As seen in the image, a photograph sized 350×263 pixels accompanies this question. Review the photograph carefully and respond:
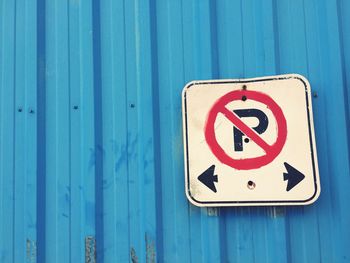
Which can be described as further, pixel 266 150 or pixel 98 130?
pixel 98 130

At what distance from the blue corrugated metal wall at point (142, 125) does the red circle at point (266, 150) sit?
0.09m

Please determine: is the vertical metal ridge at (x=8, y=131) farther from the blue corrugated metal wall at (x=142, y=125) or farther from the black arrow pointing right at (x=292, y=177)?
the black arrow pointing right at (x=292, y=177)

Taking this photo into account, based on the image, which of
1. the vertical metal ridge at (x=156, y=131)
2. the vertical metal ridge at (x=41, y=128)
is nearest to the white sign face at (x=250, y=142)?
the vertical metal ridge at (x=156, y=131)

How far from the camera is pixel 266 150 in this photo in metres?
1.26

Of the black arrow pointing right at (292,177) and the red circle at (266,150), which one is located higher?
the red circle at (266,150)

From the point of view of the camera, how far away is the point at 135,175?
1331mm

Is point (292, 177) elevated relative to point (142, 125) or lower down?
lower down

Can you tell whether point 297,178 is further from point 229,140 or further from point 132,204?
point 132,204

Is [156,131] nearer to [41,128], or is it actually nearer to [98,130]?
[98,130]

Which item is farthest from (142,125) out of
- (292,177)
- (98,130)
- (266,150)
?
(292,177)

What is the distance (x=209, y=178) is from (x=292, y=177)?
265 mm

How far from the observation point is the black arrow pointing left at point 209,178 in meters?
1.26

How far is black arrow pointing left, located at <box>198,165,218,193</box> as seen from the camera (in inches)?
49.7

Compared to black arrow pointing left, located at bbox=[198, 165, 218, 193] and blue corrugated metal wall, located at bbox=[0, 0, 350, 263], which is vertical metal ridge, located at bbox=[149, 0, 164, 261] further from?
black arrow pointing left, located at bbox=[198, 165, 218, 193]
